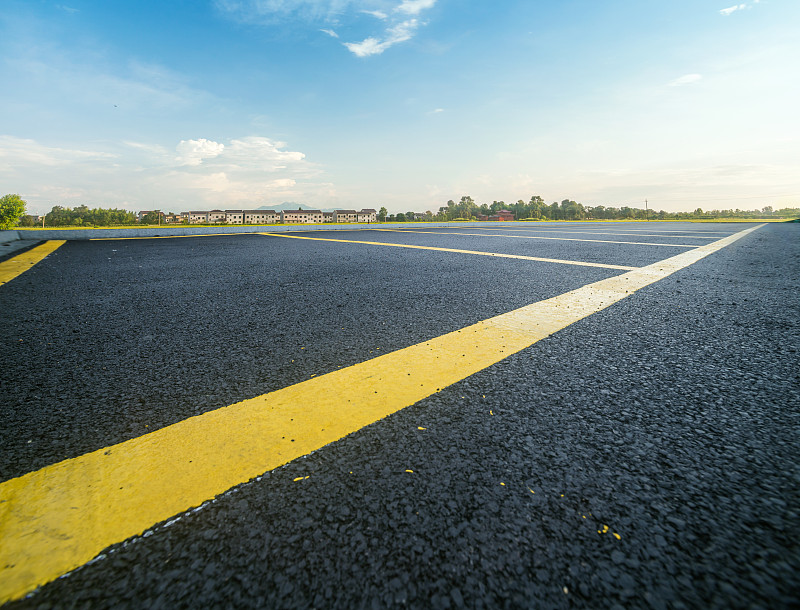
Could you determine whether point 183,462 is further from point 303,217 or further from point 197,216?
point 303,217

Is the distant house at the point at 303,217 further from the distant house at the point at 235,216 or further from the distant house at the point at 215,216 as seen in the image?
the distant house at the point at 215,216

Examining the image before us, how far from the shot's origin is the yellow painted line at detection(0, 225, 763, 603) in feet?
2.56

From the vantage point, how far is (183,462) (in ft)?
3.36

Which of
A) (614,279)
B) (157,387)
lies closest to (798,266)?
A: (614,279)

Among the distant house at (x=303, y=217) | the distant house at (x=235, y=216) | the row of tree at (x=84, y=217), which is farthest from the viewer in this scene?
the distant house at (x=303, y=217)

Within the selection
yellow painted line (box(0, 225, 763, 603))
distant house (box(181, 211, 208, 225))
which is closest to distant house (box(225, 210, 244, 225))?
distant house (box(181, 211, 208, 225))

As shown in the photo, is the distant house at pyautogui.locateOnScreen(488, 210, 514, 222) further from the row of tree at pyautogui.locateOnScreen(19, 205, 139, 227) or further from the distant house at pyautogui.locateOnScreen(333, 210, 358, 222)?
the row of tree at pyautogui.locateOnScreen(19, 205, 139, 227)

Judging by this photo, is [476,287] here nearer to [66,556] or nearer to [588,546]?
[588,546]

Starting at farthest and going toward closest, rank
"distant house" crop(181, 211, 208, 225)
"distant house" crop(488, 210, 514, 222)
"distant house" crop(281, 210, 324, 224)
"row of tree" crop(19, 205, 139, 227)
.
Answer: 1. "distant house" crop(281, 210, 324, 224)
2. "distant house" crop(488, 210, 514, 222)
3. "distant house" crop(181, 211, 208, 225)
4. "row of tree" crop(19, 205, 139, 227)

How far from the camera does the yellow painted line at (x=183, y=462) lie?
0.78m

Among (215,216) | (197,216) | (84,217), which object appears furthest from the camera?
(215,216)

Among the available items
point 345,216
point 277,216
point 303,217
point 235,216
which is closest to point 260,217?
point 277,216

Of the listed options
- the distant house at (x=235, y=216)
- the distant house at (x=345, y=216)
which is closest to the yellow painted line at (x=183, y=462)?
the distant house at (x=235, y=216)

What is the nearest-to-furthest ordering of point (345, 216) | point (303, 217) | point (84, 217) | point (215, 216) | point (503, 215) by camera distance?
point (84, 217) → point (215, 216) → point (503, 215) → point (345, 216) → point (303, 217)
